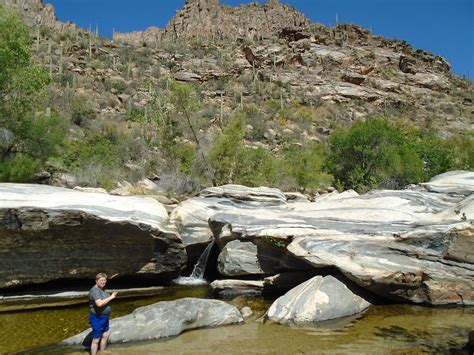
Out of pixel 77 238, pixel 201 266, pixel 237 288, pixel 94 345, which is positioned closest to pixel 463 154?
pixel 201 266

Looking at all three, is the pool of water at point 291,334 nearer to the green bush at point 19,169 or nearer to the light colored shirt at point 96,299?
the light colored shirt at point 96,299

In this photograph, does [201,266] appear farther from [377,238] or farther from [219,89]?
[219,89]

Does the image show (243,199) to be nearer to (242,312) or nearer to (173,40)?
(242,312)

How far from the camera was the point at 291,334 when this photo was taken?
282 inches

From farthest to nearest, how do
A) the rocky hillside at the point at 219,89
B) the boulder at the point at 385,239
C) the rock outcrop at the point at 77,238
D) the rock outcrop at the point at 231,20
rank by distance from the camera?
1. the rock outcrop at the point at 231,20
2. the rocky hillside at the point at 219,89
3. the rock outcrop at the point at 77,238
4. the boulder at the point at 385,239

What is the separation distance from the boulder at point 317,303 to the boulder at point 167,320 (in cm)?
81

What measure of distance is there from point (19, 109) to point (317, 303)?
13762mm

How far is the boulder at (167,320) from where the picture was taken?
7.00 m

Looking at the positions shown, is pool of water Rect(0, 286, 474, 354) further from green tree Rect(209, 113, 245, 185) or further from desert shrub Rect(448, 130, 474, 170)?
desert shrub Rect(448, 130, 474, 170)

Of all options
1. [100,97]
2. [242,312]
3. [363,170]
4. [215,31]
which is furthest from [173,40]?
[242,312]

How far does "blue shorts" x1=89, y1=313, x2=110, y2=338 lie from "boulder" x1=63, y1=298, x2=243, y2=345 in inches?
14.0

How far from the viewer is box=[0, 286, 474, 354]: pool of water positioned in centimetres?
655

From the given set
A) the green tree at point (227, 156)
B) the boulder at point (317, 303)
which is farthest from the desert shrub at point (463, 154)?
the boulder at point (317, 303)

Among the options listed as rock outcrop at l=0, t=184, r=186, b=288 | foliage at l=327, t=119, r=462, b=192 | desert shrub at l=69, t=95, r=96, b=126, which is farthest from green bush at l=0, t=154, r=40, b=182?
desert shrub at l=69, t=95, r=96, b=126
